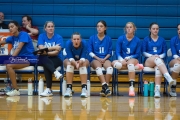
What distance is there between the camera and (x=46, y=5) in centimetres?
954

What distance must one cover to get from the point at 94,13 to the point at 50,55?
294 centimetres

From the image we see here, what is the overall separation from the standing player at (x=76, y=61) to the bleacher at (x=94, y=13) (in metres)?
2.63

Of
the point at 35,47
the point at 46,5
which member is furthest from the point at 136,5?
the point at 35,47

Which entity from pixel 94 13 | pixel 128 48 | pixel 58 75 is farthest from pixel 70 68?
pixel 94 13

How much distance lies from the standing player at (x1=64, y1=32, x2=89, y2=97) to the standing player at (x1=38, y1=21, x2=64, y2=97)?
21 cm

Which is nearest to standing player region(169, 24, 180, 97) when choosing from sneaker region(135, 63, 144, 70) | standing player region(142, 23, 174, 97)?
standing player region(142, 23, 174, 97)

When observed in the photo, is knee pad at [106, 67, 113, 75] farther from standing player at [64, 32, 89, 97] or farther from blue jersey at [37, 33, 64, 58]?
blue jersey at [37, 33, 64, 58]

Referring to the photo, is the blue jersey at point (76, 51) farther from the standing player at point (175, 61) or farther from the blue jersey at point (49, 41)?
the standing player at point (175, 61)

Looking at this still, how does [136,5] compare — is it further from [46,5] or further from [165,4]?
[46,5]

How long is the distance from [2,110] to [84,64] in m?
2.20

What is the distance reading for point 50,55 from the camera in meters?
6.88

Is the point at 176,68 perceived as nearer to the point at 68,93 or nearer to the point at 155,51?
the point at 155,51

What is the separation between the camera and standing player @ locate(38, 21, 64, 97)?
21.7ft

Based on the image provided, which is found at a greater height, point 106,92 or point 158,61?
point 158,61
